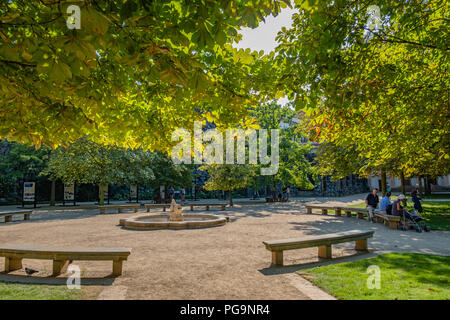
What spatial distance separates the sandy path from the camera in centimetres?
457

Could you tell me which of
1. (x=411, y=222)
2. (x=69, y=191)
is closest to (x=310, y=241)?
(x=411, y=222)

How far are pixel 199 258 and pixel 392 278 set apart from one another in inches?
167

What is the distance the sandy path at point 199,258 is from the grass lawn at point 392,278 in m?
0.63

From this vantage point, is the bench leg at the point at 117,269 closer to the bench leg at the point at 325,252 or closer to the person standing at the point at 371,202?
the bench leg at the point at 325,252

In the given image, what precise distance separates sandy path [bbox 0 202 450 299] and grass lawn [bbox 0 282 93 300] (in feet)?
1.45

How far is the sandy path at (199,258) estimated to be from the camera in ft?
15.0

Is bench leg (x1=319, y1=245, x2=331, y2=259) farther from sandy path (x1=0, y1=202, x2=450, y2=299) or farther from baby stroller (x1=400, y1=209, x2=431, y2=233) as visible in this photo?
baby stroller (x1=400, y1=209, x2=431, y2=233)

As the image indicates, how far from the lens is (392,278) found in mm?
4871

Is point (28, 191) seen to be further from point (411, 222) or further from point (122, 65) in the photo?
point (411, 222)

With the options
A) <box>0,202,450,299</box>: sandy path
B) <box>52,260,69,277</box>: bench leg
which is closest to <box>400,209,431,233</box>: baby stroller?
<box>0,202,450,299</box>: sandy path

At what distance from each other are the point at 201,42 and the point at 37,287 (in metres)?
5.09

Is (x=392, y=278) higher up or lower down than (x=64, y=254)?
lower down

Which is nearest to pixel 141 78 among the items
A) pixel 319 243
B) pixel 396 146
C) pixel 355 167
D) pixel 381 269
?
pixel 319 243

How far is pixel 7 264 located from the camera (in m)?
5.61
